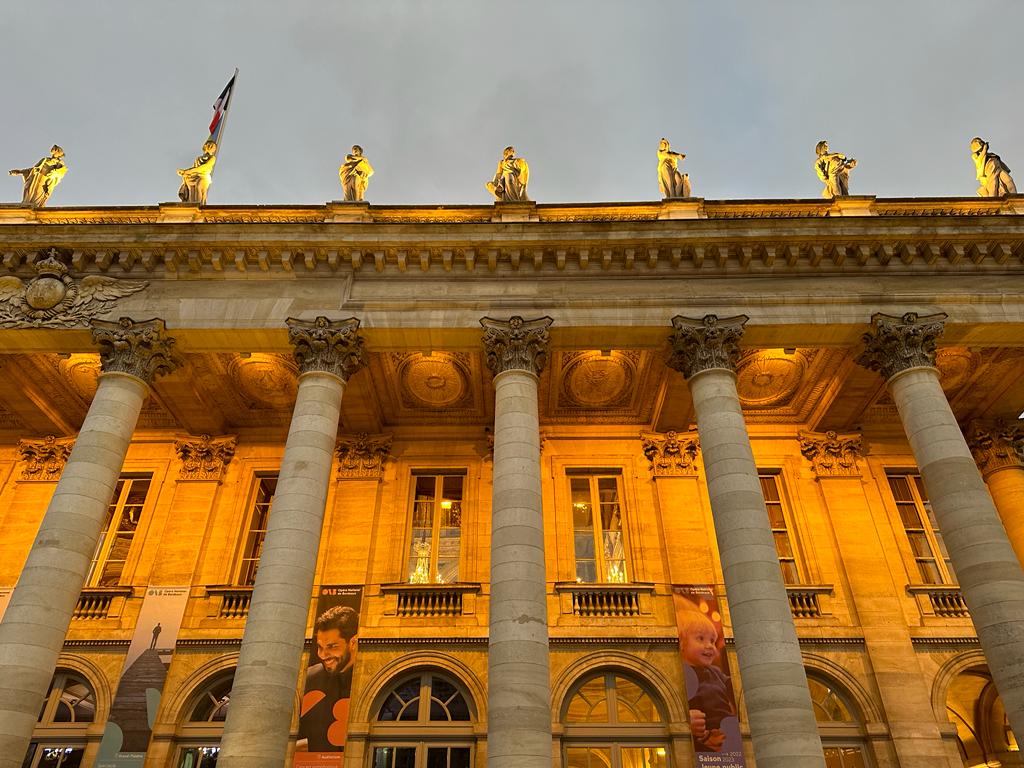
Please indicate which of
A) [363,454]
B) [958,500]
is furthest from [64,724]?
[958,500]

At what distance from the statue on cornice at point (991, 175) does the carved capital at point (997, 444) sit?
203 inches

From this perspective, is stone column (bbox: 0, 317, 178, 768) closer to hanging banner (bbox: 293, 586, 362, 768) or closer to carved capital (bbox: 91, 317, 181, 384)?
carved capital (bbox: 91, 317, 181, 384)

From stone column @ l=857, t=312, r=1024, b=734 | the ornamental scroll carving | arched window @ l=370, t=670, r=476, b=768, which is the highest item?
the ornamental scroll carving

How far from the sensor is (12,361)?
49.2ft

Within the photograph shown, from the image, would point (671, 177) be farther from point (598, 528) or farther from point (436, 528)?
point (436, 528)

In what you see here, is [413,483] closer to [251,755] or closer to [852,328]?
[251,755]

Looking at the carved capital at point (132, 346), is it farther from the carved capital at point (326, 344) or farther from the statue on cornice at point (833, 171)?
the statue on cornice at point (833, 171)

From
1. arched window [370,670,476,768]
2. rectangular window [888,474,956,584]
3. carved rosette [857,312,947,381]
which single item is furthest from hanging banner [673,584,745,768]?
carved rosette [857,312,947,381]

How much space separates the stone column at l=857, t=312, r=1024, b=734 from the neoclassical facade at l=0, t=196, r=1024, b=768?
0.05 metres

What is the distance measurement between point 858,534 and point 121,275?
16.0 meters

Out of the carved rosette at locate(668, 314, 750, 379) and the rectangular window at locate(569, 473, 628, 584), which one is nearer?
the carved rosette at locate(668, 314, 750, 379)

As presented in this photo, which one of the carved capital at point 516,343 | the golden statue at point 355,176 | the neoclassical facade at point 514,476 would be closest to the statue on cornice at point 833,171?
the neoclassical facade at point 514,476

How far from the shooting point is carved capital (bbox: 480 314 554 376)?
508 inches

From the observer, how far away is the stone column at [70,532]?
398 inches
